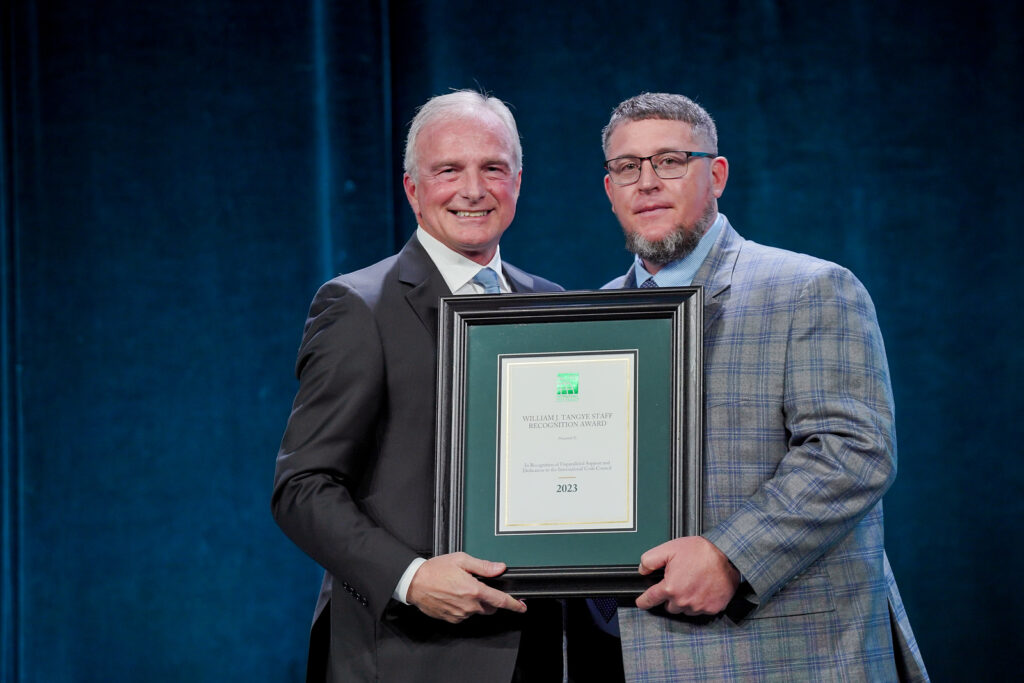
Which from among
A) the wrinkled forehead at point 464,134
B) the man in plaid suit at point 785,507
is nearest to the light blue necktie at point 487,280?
the wrinkled forehead at point 464,134

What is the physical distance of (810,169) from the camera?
3.26m

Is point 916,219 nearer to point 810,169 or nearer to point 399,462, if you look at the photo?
point 810,169

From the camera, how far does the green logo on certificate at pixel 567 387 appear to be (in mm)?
1869

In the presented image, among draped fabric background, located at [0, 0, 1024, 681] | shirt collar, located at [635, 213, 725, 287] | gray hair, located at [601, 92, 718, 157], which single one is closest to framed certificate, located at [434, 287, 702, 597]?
shirt collar, located at [635, 213, 725, 287]

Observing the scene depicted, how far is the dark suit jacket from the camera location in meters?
1.92

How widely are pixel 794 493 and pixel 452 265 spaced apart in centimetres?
84

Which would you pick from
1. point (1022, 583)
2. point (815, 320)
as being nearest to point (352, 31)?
point (815, 320)

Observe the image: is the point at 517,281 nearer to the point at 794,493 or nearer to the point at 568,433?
the point at 568,433

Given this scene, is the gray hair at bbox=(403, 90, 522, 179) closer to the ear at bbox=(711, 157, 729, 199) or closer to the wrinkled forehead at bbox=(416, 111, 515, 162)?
the wrinkled forehead at bbox=(416, 111, 515, 162)

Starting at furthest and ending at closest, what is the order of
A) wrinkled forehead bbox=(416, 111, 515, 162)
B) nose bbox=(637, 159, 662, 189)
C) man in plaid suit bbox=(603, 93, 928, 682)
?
wrinkled forehead bbox=(416, 111, 515, 162) < nose bbox=(637, 159, 662, 189) < man in plaid suit bbox=(603, 93, 928, 682)

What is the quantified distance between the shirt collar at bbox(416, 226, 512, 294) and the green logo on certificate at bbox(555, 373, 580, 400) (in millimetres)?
405

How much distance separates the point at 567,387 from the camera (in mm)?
1872

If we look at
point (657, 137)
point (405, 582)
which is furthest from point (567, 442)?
point (657, 137)

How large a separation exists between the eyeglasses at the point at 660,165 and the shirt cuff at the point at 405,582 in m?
0.88
